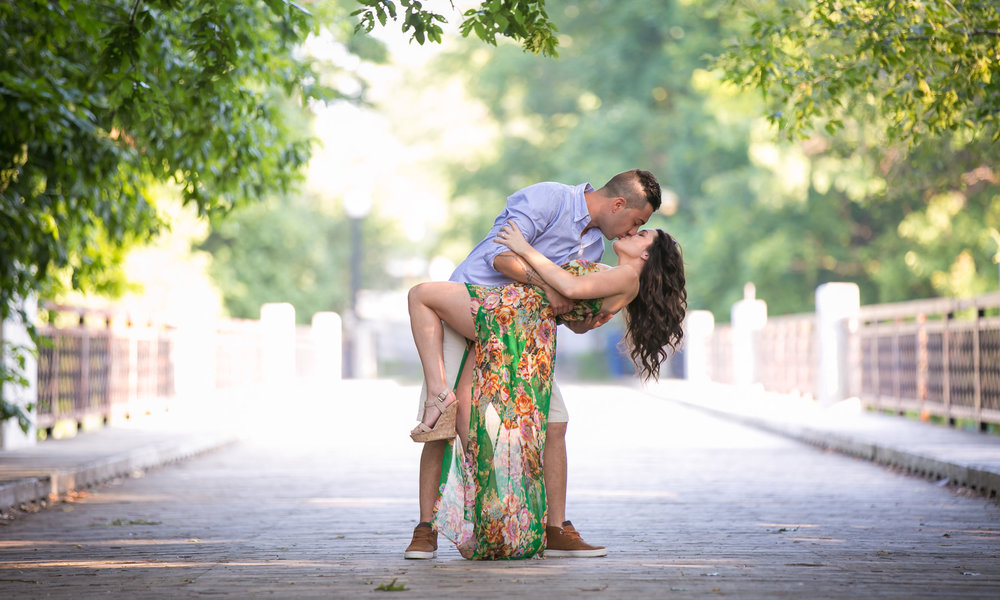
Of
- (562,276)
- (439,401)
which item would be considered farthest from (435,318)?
(562,276)

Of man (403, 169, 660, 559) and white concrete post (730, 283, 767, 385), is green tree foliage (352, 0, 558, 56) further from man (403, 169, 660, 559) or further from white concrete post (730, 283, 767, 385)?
white concrete post (730, 283, 767, 385)

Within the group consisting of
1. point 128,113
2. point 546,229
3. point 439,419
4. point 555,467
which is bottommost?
point 555,467

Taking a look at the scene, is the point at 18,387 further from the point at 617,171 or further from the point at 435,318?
the point at 617,171

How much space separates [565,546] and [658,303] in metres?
1.28

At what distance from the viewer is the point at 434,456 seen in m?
6.50

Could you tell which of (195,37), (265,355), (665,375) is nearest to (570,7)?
(665,375)

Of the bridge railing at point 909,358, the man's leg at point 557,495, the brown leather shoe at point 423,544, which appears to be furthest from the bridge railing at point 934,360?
the brown leather shoe at point 423,544

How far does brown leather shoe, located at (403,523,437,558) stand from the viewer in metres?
6.58

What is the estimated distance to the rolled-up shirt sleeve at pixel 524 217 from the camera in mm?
6355

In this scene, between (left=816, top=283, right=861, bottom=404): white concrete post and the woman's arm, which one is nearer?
the woman's arm

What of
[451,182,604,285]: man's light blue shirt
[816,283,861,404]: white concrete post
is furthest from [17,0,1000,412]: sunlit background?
[451,182,604,285]: man's light blue shirt

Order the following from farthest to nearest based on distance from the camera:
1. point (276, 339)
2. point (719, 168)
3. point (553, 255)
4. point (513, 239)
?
point (719, 168)
point (276, 339)
point (553, 255)
point (513, 239)

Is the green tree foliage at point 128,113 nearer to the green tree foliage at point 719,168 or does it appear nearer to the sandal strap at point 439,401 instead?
the sandal strap at point 439,401

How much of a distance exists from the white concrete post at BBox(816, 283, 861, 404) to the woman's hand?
16750 millimetres
